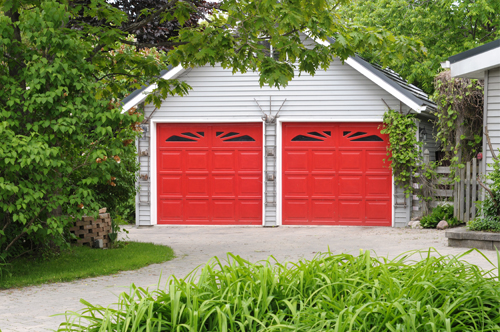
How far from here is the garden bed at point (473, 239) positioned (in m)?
8.92

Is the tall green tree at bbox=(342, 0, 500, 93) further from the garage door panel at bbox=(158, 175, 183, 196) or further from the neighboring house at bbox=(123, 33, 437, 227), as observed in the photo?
the garage door panel at bbox=(158, 175, 183, 196)

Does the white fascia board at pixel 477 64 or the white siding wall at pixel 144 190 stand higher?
the white fascia board at pixel 477 64

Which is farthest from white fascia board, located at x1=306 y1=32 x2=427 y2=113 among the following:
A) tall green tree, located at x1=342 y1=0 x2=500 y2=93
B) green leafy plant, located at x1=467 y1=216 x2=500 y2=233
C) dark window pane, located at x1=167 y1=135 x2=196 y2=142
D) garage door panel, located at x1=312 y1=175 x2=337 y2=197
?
tall green tree, located at x1=342 y1=0 x2=500 y2=93

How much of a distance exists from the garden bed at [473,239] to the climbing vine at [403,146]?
12.0 ft

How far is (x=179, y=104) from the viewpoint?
1407cm

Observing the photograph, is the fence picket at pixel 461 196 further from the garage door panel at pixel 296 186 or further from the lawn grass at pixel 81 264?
the lawn grass at pixel 81 264

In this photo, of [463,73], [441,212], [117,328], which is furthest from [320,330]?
[441,212]

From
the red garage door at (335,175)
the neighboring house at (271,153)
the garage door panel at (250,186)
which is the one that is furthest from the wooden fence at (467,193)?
the garage door panel at (250,186)

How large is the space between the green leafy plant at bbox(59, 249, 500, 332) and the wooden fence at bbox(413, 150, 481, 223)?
8.26m

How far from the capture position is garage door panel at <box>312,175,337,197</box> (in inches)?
538

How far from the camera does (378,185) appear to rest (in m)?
13.5

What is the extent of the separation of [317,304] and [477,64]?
846 cm

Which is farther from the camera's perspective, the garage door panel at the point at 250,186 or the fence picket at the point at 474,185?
the garage door panel at the point at 250,186

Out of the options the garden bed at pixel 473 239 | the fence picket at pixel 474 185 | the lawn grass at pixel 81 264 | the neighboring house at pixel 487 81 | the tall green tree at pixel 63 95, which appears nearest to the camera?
the tall green tree at pixel 63 95
